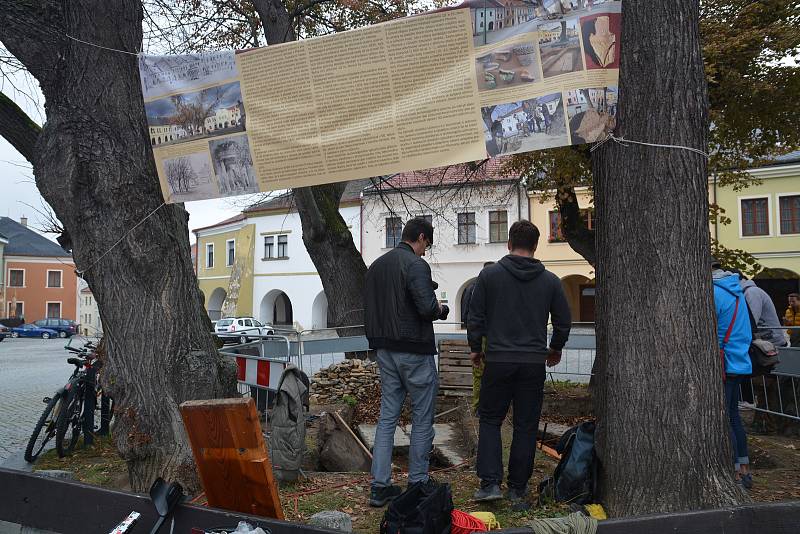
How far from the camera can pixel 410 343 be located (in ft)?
15.5

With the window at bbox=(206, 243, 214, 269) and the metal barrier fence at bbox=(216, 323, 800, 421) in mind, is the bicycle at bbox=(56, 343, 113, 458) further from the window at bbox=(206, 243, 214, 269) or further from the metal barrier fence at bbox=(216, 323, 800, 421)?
the window at bbox=(206, 243, 214, 269)

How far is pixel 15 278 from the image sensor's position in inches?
2591

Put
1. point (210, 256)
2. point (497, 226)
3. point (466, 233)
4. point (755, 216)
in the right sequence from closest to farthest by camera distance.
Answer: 1. point (755, 216)
2. point (497, 226)
3. point (466, 233)
4. point (210, 256)

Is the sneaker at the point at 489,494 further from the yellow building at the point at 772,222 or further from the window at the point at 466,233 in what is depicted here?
the window at the point at 466,233

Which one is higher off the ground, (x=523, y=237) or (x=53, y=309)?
(x=523, y=237)

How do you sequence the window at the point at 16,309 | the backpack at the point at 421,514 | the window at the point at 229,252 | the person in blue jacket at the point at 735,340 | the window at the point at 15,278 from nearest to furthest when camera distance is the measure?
the backpack at the point at 421,514
the person in blue jacket at the point at 735,340
the window at the point at 229,252
the window at the point at 16,309
the window at the point at 15,278

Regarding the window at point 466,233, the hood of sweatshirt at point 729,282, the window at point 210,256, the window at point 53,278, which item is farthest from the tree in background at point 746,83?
the window at point 53,278

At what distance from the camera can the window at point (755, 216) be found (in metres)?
31.7

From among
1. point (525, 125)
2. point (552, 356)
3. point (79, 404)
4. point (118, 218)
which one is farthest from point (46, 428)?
point (525, 125)

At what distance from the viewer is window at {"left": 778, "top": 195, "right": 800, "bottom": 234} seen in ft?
102

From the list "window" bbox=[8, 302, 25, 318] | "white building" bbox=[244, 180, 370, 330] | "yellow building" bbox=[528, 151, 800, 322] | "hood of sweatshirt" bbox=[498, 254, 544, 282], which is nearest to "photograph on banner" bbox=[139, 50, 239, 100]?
"hood of sweatshirt" bbox=[498, 254, 544, 282]

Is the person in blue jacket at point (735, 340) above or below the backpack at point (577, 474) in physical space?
above

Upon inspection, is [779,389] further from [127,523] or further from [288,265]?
[288,265]

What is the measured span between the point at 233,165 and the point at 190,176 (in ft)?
1.14
